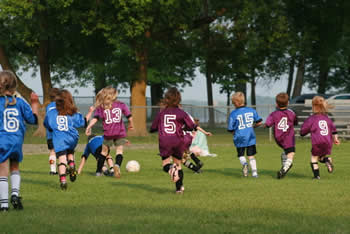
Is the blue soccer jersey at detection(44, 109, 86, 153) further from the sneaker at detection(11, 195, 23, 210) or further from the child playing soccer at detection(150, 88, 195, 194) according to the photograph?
the sneaker at detection(11, 195, 23, 210)

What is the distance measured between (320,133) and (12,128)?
674 centimetres

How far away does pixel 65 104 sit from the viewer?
11.4m

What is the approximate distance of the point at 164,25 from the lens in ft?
113

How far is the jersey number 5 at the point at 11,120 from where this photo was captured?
8719 millimetres

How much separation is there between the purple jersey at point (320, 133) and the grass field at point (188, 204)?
0.58 m

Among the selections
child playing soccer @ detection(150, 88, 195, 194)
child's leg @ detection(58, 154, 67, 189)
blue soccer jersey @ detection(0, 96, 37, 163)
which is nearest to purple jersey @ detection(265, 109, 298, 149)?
child playing soccer @ detection(150, 88, 195, 194)

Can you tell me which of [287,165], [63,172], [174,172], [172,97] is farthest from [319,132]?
[63,172]

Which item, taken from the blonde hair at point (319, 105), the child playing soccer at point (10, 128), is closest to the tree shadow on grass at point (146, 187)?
the child playing soccer at point (10, 128)

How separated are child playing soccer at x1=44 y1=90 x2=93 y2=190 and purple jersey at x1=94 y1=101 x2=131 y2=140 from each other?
6.22 feet

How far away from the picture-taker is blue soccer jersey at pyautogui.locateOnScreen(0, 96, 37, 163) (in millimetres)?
8664

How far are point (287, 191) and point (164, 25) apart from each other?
24269 millimetres

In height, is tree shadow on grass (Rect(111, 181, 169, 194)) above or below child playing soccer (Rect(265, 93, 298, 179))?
below

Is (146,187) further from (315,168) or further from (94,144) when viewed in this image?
(315,168)

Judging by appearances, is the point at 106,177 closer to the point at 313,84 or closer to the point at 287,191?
the point at 287,191
